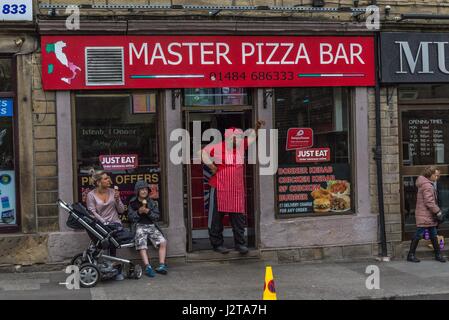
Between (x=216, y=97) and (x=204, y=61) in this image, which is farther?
(x=216, y=97)

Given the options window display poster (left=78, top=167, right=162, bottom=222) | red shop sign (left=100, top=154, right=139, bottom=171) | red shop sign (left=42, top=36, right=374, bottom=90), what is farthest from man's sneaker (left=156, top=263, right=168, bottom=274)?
red shop sign (left=42, top=36, right=374, bottom=90)

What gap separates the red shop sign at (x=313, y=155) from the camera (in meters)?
9.79

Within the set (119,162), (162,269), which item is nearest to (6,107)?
(119,162)

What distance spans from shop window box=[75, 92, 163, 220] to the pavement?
1387mm

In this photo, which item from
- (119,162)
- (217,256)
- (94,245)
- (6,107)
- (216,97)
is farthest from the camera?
(216,97)

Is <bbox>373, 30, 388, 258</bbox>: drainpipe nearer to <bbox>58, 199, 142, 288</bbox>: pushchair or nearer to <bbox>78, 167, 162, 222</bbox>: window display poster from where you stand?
<bbox>78, 167, 162, 222</bbox>: window display poster

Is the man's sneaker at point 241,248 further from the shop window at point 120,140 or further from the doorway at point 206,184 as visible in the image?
the shop window at point 120,140

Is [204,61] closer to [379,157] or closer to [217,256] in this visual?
[217,256]

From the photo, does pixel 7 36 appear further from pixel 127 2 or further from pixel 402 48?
pixel 402 48

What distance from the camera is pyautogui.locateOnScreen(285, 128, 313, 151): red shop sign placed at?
9750 millimetres

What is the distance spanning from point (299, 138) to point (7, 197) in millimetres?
4582

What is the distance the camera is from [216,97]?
31.2 ft
